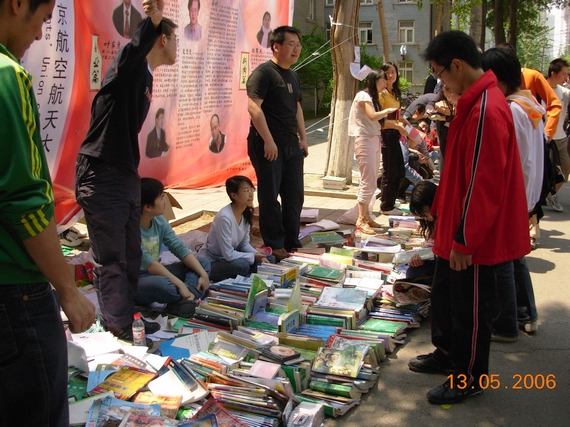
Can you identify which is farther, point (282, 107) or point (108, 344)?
point (282, 107)

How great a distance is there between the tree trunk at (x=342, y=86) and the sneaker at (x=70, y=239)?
428 cm

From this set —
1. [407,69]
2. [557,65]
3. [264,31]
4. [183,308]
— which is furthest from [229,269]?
[407,69]

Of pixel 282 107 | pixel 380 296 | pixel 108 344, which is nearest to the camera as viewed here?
pixel 108 344

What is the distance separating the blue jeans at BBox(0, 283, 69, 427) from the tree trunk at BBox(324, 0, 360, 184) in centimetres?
715

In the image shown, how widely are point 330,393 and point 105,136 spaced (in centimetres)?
192

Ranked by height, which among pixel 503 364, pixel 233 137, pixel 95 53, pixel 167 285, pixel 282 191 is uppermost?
pixel 95 53

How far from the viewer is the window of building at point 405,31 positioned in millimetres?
37250

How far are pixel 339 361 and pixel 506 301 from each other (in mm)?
1115

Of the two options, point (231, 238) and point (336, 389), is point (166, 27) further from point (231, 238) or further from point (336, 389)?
point (336, 389)

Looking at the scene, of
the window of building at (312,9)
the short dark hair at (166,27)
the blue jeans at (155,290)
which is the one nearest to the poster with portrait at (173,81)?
the blue jeans at (155,290)

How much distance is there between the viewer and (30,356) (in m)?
1.61

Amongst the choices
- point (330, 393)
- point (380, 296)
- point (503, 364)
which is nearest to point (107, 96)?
point (330, 393)

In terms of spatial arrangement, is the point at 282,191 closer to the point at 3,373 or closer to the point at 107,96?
the point at 107,96

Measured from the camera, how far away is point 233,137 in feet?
21.5
